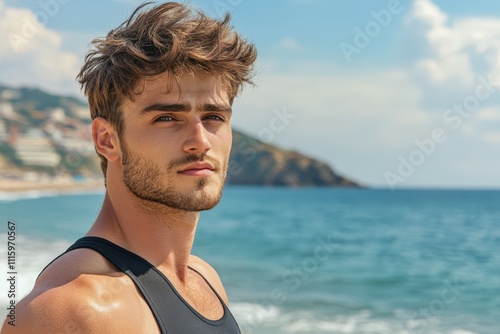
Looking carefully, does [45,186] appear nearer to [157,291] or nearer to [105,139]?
[105,139]

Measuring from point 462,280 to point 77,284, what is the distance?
77.7 ft

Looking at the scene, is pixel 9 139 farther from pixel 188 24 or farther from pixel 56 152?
pixel 188 24

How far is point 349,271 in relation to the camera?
24.9 metres

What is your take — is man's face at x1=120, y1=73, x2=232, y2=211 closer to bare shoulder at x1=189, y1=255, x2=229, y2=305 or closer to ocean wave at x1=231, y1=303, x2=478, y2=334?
bare shoulder at x1=189, y1=255, x2=229, y2=305

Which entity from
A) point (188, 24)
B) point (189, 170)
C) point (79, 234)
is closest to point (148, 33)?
point (188, 24)

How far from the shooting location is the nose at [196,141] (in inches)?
94.6

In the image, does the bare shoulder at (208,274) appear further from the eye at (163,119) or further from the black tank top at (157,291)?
the eye at (163,119)

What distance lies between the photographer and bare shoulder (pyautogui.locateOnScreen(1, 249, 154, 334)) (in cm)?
206

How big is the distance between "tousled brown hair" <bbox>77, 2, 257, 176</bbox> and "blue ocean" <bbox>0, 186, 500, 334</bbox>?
1012 cm

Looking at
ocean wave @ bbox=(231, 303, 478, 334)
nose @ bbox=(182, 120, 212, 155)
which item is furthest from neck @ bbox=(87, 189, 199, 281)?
ocean wave @ bbox=(231, 303, 478, 334)

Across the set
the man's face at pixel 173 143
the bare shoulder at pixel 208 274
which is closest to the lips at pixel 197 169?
the man's face at pixel 173 143

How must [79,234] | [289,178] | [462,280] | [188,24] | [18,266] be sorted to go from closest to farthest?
[188,24] → [18,266] → [462,280] → [79,234] → [289,178]

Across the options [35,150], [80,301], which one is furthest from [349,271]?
[35,150]

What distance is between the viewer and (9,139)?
111m
